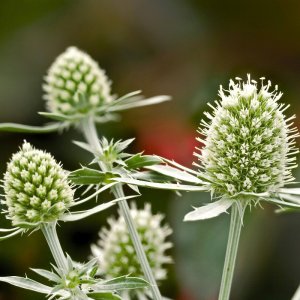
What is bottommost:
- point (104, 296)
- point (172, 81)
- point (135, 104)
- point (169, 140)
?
point (104, 296)

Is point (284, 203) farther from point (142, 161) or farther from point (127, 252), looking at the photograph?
point (127, 252)

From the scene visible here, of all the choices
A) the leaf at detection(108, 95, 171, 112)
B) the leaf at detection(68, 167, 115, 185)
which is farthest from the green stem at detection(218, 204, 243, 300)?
the leaf at detection(108, 95, 171, 112)

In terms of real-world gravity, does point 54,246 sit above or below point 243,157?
below

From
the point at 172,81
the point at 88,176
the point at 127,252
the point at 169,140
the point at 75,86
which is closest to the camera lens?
the point at 88,176

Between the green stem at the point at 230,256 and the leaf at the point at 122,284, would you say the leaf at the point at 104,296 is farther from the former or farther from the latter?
the green stem at the point at 230,256

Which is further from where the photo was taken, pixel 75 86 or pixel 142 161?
pixel 75 86

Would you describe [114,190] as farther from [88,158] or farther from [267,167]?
[88,158]

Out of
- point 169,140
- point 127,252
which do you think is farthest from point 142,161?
point 169,140

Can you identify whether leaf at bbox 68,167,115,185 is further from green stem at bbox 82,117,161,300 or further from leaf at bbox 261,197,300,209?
leaf at bbox 261,197,300,209
